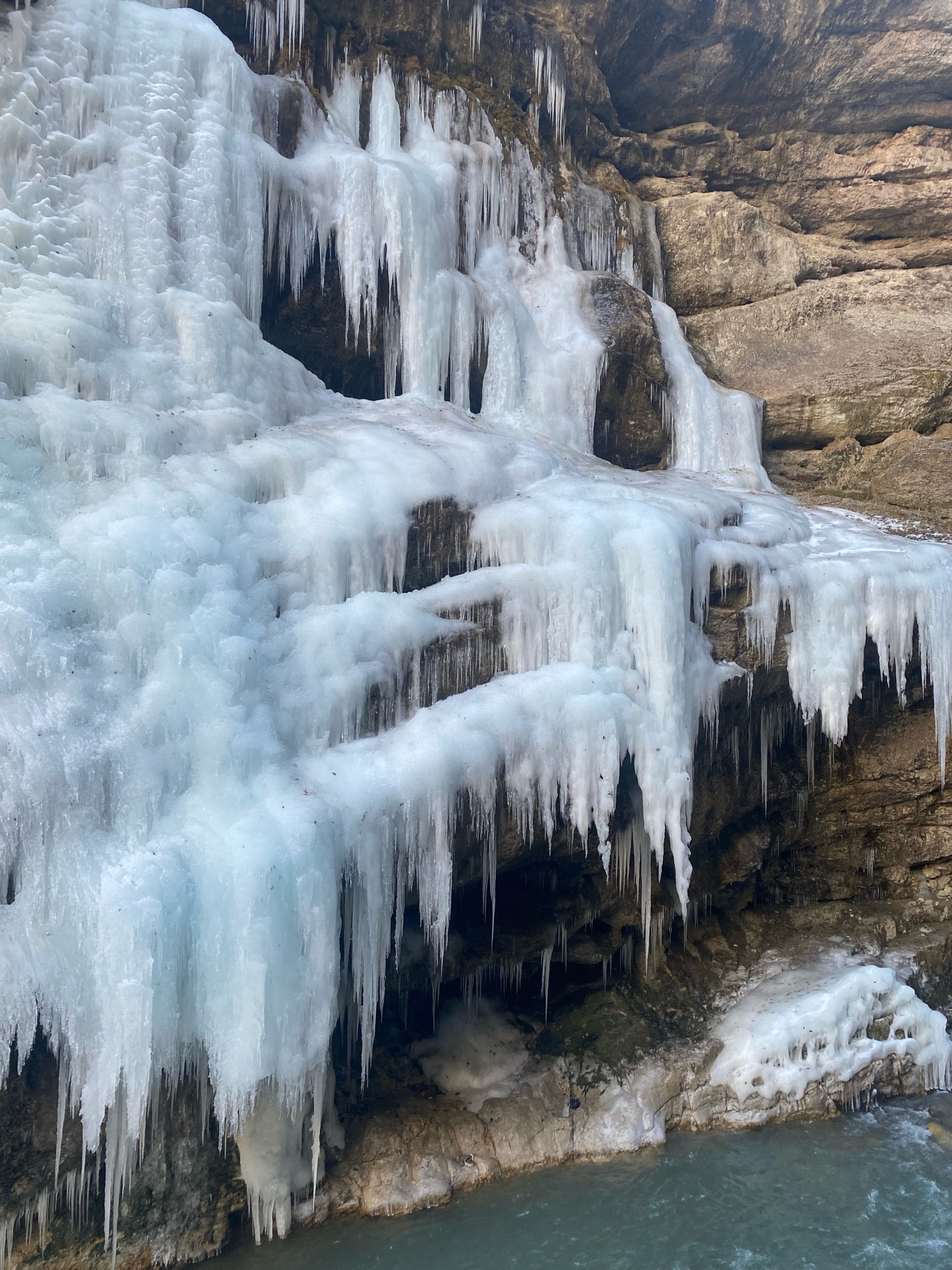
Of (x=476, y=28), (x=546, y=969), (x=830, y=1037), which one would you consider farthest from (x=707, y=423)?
(x=830, y=1037)

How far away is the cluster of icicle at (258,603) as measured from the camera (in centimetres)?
399

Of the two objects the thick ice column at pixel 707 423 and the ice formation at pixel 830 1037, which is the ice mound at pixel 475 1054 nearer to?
the ice formation at pixel 830 1037

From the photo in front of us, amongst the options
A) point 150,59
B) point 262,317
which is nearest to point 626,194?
point 262,317

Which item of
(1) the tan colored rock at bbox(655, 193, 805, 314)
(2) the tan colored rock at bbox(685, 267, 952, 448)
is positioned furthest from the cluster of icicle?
(1) the tan colored rock at bbox(655, 193, 805, 314)

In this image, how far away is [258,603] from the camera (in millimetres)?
4996

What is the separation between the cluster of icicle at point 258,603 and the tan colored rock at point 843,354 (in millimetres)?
2350

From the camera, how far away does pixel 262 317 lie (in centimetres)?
767

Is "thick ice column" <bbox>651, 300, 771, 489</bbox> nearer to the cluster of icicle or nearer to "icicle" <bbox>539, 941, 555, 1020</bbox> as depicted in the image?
the cluster of icicle

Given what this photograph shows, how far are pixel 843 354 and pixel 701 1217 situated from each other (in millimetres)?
8572

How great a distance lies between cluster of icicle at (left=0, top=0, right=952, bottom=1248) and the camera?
3.99m

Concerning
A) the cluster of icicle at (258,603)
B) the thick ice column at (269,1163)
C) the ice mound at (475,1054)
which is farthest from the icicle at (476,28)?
the thick ice column at (269,1163)

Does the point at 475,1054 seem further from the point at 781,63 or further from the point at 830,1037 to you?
the point at 781,63

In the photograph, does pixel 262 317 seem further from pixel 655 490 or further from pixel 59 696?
pixel 59 696

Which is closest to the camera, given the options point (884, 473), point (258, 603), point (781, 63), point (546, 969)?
point (258, 603)
